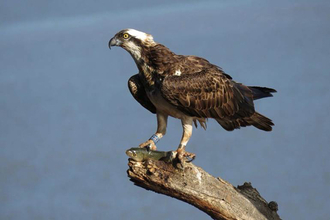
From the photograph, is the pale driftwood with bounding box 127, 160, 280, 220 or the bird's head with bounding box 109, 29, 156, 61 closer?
the pale driftwood with bounding box 127, 160, 280, 220

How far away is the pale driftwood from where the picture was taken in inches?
275

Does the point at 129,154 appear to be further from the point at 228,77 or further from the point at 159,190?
the point at 228,77

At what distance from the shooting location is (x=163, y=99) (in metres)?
7.59

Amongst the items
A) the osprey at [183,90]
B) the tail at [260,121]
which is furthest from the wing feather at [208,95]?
the tail at [260,121]

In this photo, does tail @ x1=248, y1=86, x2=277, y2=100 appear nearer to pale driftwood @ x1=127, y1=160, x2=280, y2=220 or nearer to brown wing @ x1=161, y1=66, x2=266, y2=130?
brown wing @ x1=161, y1=66, x2=266, y2=130

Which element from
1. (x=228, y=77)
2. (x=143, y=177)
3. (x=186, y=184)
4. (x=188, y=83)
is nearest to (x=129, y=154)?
(x=143, y=177)

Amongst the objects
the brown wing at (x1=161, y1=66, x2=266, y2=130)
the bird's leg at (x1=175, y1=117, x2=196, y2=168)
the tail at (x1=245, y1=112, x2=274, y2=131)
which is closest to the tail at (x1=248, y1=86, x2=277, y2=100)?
the brown wing at (x1=161, y1=66, x2=266, y2=130)

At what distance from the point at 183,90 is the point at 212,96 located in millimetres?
585

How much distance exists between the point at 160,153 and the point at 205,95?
1.17 m

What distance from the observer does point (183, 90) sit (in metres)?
7.53

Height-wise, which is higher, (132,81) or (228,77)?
(228,77)

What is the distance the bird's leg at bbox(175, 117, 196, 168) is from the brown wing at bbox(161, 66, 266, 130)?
18 centimetres

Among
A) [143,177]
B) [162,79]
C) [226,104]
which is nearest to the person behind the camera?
[143,177]

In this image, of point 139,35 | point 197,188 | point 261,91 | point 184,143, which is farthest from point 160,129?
point 261,91
